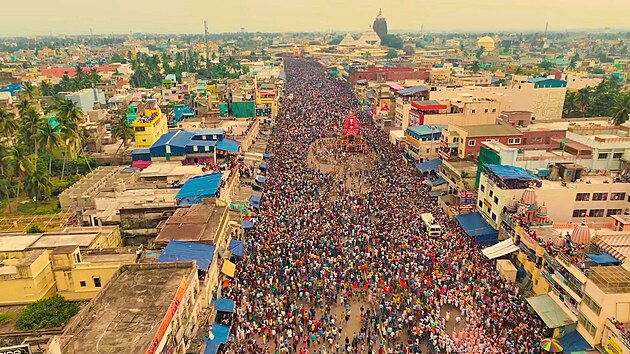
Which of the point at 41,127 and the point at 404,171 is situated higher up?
the point at 41,127

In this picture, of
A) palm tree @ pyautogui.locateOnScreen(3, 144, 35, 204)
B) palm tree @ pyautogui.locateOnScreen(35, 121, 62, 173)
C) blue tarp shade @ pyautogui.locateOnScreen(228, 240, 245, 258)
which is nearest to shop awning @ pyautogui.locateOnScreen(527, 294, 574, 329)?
blue tarp shade @ pyautogui.locateOnScreen(228, 240, 245, 258)

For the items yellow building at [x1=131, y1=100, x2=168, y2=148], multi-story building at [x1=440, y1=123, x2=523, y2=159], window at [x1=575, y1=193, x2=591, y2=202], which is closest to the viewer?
window at [x1=575, y1=193, x2=591, y2=202]

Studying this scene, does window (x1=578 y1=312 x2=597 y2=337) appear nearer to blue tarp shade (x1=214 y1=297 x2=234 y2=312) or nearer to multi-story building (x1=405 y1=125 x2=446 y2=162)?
blue tarp shade (x1=214 y1=297 x2=234 y2=312)

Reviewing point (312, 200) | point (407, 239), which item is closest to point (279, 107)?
point (312, 200)

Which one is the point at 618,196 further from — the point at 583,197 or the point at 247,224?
the point at 247,224

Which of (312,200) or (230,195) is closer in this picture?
(230,195)

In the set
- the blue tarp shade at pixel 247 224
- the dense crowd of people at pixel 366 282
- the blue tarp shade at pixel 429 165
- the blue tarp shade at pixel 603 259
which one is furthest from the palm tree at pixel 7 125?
the blue tarp shade at pixel 603 259

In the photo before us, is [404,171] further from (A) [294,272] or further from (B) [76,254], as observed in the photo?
(B) [76,254]
